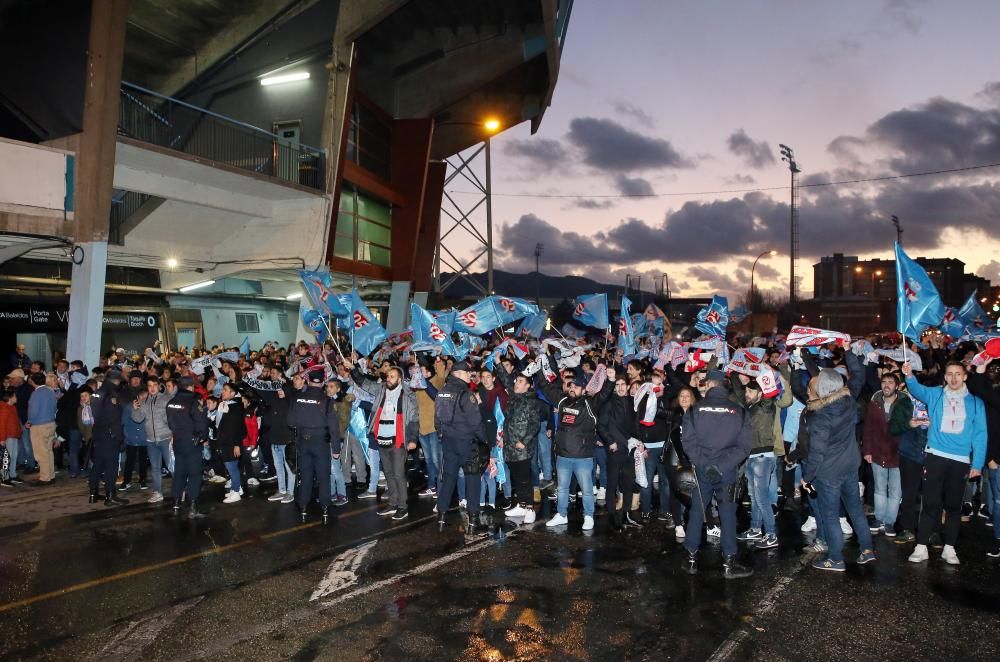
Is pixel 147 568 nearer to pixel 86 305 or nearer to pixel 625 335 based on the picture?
pixel 625 335

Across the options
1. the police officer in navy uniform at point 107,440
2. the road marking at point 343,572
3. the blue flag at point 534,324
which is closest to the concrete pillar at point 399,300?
the blue flag at point 534,324

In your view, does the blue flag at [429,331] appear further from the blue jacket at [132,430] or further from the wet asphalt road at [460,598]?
the blue jacket at [132,430]

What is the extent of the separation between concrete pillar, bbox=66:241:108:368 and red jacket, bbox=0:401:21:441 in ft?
11.8

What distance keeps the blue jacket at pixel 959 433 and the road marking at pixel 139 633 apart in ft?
23.7

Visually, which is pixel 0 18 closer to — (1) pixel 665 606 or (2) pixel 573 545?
(2) pixel 573 545

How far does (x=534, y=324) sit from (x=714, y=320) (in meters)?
4.50

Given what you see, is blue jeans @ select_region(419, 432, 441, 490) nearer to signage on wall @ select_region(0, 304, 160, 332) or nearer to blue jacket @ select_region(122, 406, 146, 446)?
blue jacket @ select_region(122, 406, 146, 446)

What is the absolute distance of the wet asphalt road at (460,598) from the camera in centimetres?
534

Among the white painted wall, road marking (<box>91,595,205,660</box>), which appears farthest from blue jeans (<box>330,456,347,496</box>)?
the white painted wall

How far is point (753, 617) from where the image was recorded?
587 cm

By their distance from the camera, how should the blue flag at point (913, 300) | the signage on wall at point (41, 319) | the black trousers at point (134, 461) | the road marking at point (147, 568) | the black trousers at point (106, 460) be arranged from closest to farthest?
the road marking at point (147, 568) → the blue flag at point (913, 300) → the black trousers at point (106, 460) → the black trousers at point (134, 461) → the signage on wall at point (41, 319)

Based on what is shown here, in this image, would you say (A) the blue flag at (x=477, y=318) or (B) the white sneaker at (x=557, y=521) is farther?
(A) the blue flag at (x=477, y=318)

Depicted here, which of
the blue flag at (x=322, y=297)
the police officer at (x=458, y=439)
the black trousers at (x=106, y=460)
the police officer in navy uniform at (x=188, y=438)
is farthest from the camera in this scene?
the blue flag at (x=322, y=297)

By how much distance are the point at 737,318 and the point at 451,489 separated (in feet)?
37.3
